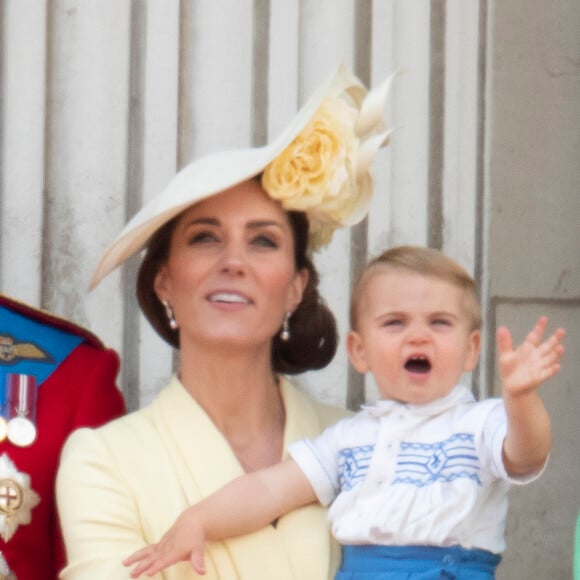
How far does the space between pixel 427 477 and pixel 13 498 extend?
2.05ft

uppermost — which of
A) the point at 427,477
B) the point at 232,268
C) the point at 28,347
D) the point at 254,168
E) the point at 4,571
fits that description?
the point at 254,168

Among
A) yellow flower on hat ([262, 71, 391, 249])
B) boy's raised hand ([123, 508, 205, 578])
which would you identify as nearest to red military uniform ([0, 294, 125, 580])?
boy's raised hand ([123, 508, 205, 578])

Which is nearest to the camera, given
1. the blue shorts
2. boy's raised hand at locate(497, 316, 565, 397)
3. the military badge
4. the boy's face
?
boy's raised hand at locate(497, 316, 565, 397)

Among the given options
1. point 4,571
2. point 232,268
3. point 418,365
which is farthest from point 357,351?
point 4,571

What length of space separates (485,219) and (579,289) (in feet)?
0.76

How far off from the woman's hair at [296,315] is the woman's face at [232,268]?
1.2 inches

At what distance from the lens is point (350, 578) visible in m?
2.72

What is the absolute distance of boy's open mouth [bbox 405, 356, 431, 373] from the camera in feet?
9.07

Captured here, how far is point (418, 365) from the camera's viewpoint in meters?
2.78

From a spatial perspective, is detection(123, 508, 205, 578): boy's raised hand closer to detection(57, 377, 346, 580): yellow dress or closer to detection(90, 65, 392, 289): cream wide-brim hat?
detection(57, 377, 346, 580): yellow dress

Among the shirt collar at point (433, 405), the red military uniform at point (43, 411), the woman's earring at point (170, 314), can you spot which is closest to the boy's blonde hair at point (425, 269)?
the shirt collar at point (433, 405)

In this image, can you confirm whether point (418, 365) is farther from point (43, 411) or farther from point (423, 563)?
point (43, 411)

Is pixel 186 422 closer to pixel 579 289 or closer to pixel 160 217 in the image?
pixel 160 217

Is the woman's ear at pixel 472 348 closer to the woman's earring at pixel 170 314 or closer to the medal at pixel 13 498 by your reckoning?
the woman's earring at pixel 170 314
